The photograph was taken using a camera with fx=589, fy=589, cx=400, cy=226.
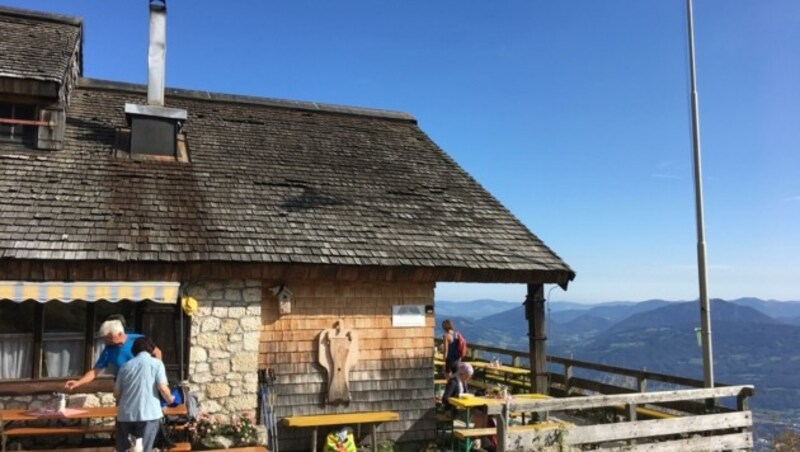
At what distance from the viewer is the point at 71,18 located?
13.2m

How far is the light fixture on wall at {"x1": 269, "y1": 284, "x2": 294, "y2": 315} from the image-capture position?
9.15 meters

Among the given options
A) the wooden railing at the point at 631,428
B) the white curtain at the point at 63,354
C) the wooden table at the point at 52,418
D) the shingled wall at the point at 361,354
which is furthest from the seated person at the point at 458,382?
the white curtain at the point at 63,354

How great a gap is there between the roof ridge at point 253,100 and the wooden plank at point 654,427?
33.6 ft

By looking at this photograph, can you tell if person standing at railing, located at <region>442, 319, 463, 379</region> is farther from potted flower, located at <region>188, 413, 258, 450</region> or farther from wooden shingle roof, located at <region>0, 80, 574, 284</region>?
potted flower, located at <region>188, 413, 258, 450</region>

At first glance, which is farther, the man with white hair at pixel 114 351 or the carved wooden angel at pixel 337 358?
the carved wooden angel at pixel 337 358

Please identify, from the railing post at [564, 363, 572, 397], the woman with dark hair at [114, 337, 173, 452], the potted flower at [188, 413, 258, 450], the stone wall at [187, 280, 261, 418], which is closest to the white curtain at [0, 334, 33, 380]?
the stone wall at [187, 280, 261, 418]

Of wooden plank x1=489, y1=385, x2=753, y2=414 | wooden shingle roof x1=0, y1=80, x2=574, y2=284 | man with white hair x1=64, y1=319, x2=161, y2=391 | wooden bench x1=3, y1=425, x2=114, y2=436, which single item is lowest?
wooden bench x1=3, y1=425, x2=114, y2=436

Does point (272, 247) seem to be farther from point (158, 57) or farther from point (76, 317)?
point (158, 57)

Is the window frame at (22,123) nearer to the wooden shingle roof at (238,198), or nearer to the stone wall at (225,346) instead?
the wooden shingle roof at (238,198)

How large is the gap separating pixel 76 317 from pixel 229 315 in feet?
6.94

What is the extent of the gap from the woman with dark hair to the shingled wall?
9.98ft

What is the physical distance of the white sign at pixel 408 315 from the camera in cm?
1000

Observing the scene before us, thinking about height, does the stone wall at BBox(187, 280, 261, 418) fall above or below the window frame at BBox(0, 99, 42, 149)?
below

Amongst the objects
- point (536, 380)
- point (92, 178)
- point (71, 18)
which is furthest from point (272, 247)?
point (71, 18)
